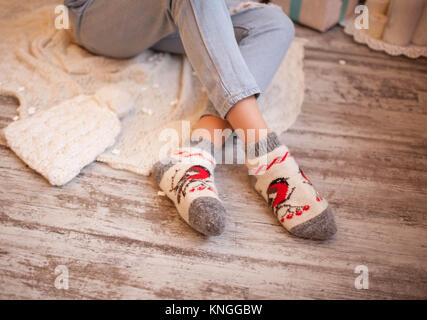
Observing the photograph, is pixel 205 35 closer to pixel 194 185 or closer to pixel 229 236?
pixel 194 185

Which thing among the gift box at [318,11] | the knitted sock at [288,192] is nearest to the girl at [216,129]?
the knitted sock at [288,192]

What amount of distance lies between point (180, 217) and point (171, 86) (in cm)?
46

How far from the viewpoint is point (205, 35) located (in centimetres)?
73

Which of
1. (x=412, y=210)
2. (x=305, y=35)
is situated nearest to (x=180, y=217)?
(x=412, y=210)

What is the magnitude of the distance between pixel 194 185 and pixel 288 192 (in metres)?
0.19

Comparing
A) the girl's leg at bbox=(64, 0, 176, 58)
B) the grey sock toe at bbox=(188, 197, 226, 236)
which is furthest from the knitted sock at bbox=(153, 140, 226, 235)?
the girl's leg at bbox=(64, 0, 176, 58)

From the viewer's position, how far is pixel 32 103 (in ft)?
3.15

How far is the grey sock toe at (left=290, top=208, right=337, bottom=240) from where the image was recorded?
0.71 meters

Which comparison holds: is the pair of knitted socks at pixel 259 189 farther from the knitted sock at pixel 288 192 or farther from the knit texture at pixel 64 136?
the knit texture at pixel 64 136

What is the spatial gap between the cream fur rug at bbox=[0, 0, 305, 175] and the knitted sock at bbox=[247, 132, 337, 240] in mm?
197

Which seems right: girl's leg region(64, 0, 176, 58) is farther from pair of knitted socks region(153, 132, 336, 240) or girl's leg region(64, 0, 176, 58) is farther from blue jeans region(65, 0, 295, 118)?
pair of knitted socks region(153, 132, 336, 240)

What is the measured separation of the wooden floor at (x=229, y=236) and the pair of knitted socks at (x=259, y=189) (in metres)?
0.04

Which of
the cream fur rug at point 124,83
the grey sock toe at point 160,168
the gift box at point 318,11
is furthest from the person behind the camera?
the gift box at point 318,11

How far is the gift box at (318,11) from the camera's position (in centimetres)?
134
